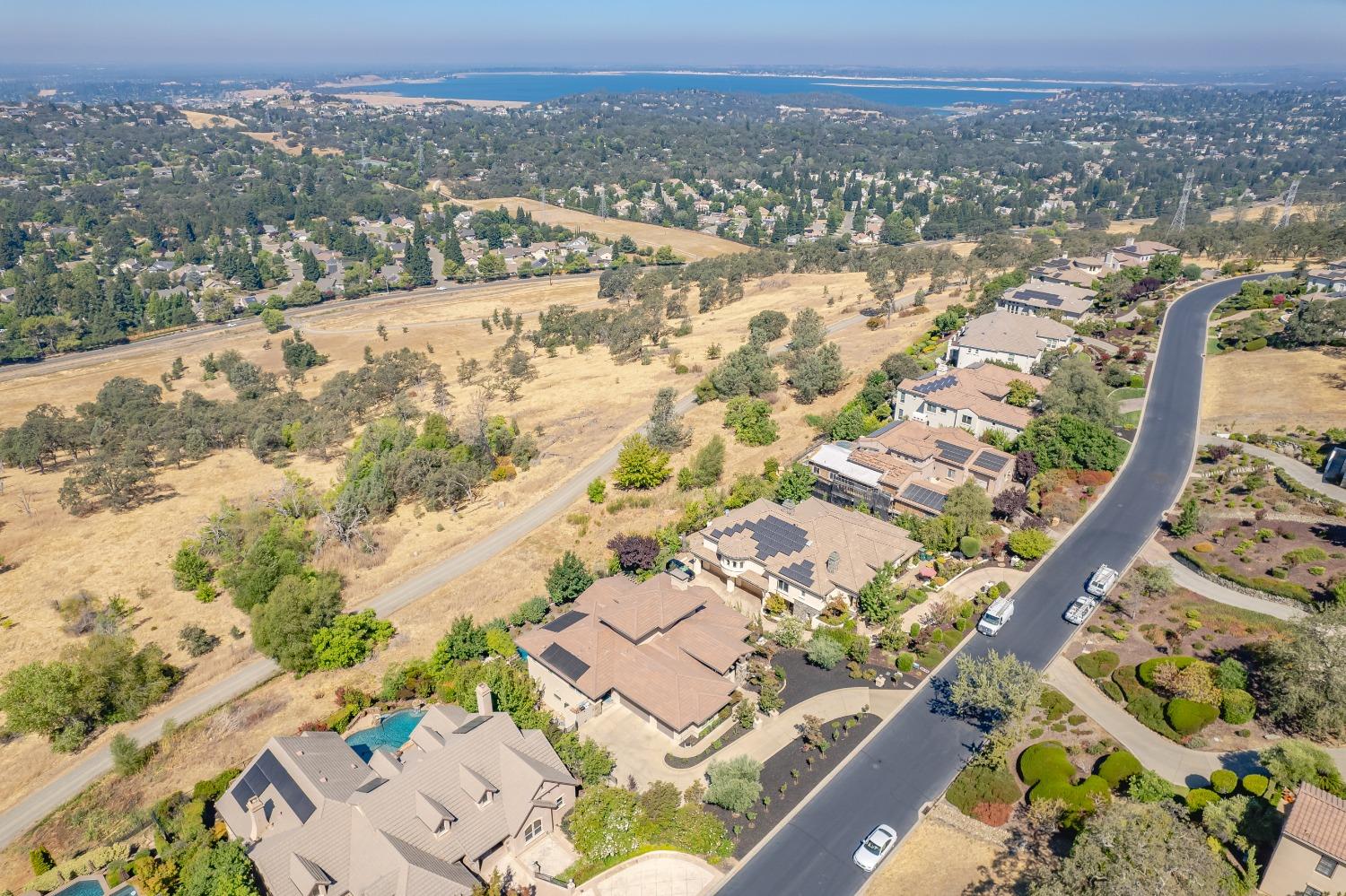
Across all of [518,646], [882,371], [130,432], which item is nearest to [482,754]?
[518,646]

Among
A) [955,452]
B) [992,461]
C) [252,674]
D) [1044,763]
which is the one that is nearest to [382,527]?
[252,674]

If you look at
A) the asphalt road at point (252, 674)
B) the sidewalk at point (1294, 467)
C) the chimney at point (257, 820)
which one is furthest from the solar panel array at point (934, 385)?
the chimney at point (257, 820)

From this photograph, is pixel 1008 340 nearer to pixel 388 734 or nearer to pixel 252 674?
pixel 388 734

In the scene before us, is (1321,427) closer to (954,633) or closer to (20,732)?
(954,633)

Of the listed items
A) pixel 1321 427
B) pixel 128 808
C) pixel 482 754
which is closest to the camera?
pixel 482 754

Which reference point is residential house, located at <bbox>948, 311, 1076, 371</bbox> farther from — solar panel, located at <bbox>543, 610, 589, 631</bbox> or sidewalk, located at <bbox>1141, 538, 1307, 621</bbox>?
solar panel, located at <bbox>543, 610, 589, 631</bbox>
